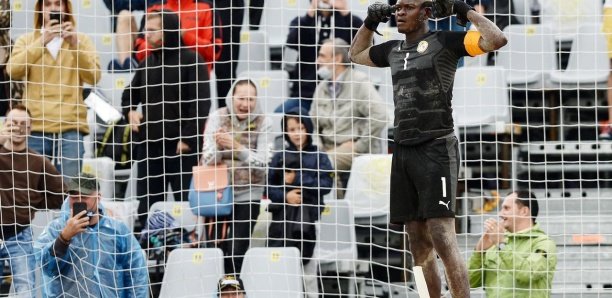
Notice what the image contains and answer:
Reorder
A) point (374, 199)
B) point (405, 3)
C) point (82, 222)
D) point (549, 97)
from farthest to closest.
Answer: point (549, 97) → point (374, 199) → point (82, 222) → point (405, 3)

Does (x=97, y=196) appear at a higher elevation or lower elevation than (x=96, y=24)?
lower

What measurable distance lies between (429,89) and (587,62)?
180 inches

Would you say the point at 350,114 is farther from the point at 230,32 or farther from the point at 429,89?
the point at 429,89

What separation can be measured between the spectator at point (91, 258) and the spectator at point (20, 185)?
353 millimetres

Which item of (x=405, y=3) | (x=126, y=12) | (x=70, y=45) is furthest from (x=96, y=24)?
(x=405, y=3)

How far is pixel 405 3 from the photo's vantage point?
29.1 feet

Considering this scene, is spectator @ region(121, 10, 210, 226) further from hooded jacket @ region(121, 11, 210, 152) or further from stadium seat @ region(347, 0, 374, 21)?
stadium seat @ region(347, 0, 374, 21)

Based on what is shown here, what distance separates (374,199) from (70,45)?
274 cm

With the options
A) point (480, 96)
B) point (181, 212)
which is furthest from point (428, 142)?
point (480, 96)

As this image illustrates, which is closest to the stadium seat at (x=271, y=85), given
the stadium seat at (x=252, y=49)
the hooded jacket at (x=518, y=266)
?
the stadium seat at (x=252, y=49)

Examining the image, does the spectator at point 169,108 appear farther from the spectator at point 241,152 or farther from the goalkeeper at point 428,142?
the goalkeeper at point 428,142

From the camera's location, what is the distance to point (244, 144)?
1189 cm

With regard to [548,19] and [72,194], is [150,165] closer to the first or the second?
[72,194]

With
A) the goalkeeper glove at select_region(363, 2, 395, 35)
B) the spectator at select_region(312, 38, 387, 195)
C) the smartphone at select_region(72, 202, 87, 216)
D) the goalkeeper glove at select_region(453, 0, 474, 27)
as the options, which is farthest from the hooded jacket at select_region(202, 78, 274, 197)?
the goalkeeper glove at select_region(453, 0, 474, 27)
